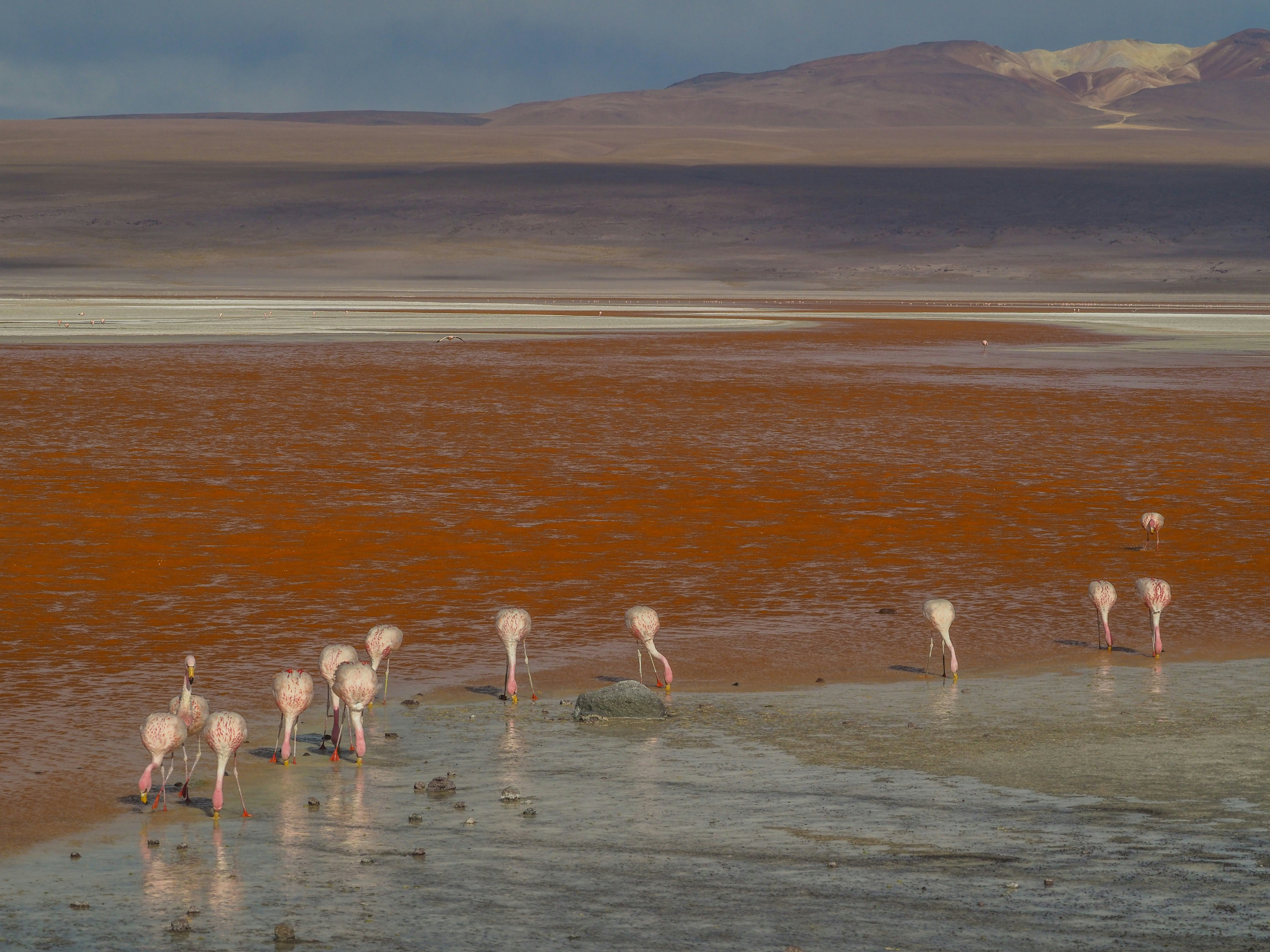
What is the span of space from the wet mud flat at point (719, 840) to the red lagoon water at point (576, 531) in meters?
0.74

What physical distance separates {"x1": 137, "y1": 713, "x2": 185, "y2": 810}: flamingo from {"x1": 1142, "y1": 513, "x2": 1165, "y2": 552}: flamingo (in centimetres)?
756

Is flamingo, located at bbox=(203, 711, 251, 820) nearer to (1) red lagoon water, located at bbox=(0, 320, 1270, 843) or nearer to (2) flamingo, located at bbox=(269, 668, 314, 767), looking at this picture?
(2) flamingo, located at bbox=(269, 668, 314, 767)

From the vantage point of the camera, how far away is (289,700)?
6.56 metres

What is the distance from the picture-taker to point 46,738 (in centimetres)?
712

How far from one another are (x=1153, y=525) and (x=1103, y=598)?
10.3 feet

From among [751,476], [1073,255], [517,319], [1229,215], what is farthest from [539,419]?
[1229,215]

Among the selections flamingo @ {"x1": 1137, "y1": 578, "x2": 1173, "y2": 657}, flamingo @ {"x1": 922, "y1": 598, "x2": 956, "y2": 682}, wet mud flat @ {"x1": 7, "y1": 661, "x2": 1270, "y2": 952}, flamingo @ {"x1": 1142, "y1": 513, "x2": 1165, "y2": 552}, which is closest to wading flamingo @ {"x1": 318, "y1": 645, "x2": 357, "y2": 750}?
wet mud flat @ {"x1": 7, "y1": 661, "x2": 1270, "y2": 952}

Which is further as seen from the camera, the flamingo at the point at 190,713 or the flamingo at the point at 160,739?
the flamingo at the point at 190,713

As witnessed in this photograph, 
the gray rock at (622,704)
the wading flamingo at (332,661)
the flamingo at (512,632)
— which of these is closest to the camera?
the wading flamingo at (332,661)

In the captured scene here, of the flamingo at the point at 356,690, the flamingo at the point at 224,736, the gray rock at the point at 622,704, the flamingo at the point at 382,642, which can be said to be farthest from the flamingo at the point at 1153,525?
the flamingo at the point at 224,736

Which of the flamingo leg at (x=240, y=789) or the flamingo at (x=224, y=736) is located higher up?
the flamingo at (x=224, y=736)

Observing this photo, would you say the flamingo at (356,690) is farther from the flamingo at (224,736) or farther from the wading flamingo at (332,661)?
the flamingo at (224,736)

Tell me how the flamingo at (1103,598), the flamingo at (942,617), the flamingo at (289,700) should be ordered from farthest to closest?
1. the flamingo at (1103,598)
2. the flamingo at (942,617)
3. the flamingo at (289,700)

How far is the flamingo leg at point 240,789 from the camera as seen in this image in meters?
6.05
